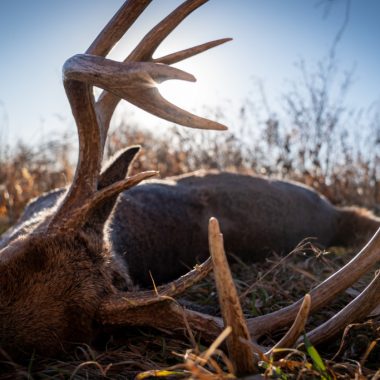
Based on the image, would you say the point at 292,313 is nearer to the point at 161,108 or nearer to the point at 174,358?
the point at 174,358

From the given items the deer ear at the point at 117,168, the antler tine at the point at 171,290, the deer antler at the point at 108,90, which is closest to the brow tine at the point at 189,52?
the deer antler at the point at 108,90

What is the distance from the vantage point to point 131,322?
222cm

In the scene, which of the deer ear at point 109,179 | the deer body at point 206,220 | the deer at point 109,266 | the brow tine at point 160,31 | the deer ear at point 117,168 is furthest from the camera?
the deer body at point 206,220

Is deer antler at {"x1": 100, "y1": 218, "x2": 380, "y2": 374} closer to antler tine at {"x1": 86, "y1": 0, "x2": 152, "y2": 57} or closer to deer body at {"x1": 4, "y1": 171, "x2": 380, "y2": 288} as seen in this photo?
deer body at {"x1": 4, "y1": 171, "x2": 380, "y2": 288}

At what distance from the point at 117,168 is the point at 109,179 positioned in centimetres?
10

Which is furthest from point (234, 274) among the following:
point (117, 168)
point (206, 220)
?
point (117, 168)

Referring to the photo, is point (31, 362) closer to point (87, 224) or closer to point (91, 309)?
point (91, 309)

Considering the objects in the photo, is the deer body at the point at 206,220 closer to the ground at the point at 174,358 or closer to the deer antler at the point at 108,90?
the deer antler at the point at 108,90

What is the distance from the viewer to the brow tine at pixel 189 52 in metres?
2.88

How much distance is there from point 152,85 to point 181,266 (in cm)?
225

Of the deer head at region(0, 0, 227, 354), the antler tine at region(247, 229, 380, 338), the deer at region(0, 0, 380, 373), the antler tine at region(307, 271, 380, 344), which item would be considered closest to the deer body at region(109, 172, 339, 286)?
the deer at region(0, 0, 380, 373)

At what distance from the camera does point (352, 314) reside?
2086 millimetres

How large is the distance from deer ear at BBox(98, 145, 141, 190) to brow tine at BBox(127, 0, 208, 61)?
0.55 metres

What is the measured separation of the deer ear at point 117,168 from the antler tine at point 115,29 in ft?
1.99
